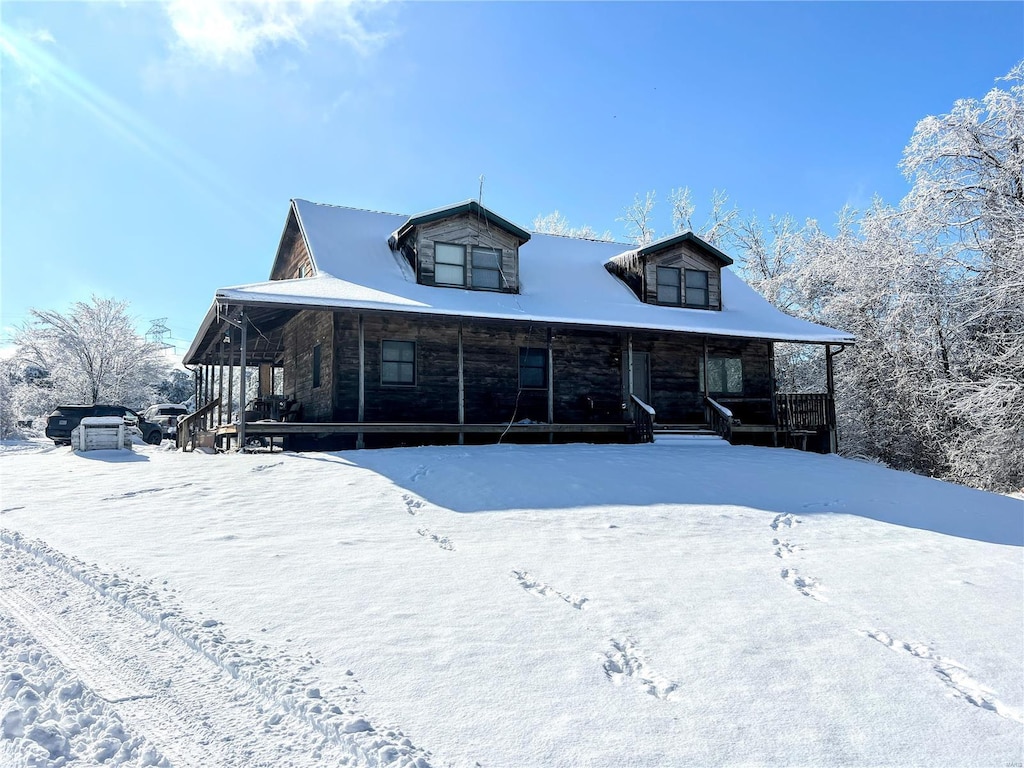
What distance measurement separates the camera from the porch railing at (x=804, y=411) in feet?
60.2

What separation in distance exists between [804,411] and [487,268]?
9.26 metres

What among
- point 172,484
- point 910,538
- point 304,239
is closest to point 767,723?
point 910,538

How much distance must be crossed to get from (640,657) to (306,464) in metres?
8.43

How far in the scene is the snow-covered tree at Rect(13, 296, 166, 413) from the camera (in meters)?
37.0

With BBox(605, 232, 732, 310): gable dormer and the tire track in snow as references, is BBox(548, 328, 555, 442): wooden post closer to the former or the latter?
BBox(605, 232, 732, 310): gable dormer

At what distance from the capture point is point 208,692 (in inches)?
150

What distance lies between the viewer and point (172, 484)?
1016 cm

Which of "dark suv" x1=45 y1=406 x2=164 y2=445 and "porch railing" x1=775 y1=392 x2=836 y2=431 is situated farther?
"dark suv" x1=45 y1=406 x2=164 y2=445

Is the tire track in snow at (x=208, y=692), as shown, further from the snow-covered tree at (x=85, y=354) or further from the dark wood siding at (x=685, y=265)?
the snow-covered tree at (x=85, y=354)

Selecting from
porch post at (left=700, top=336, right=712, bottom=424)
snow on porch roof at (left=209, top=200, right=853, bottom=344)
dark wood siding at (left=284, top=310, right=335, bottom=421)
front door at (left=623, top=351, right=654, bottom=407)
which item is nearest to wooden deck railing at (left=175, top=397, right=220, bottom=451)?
dark wood siding at (left=284, top=310, right=335, bottom=421)

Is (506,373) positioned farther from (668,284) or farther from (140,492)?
(140,492)

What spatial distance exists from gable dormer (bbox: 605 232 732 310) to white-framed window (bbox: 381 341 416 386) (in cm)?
682

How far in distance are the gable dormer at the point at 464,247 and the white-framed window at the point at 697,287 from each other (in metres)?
5.25

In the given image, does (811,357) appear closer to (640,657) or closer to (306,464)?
(306,464)
